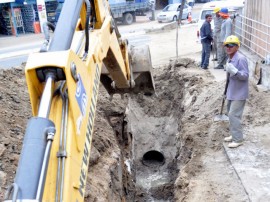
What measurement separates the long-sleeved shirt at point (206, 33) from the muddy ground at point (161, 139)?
3.67 ft

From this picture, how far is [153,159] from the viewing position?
1059 cm

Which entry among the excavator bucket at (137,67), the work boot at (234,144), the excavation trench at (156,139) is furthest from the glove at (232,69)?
the excavation trench at (156,139)

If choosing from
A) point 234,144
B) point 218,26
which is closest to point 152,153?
point 234,144

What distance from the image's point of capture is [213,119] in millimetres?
8164

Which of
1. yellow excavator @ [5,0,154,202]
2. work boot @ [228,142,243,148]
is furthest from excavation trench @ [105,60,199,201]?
yellow excavator @ [5,0,154,202]

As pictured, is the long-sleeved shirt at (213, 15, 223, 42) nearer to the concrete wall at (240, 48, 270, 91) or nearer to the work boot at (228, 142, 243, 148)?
the concrete wall at (240, 48, 270, 91)

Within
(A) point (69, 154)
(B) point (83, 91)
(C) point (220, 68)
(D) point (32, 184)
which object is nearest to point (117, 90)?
(B) point (83, 91)

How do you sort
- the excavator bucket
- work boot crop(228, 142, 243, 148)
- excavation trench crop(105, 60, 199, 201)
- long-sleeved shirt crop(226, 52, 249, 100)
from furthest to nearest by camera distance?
excavation trench crop(105, 60, 199, 201) < the excavator bucket < work boot crop(228, 142, 243, 148) < long-sleeved shirt crop(226, 52, 249, 100)

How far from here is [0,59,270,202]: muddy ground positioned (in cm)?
588

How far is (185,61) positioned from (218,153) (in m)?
7.33

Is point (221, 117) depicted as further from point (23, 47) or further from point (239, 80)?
point (23, 47)

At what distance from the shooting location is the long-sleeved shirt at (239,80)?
626 centimetres

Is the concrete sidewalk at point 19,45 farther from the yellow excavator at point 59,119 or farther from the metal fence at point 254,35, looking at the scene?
the yellow excavator at point 59,119

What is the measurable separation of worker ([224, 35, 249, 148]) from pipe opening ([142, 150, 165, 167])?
3.84 meters
